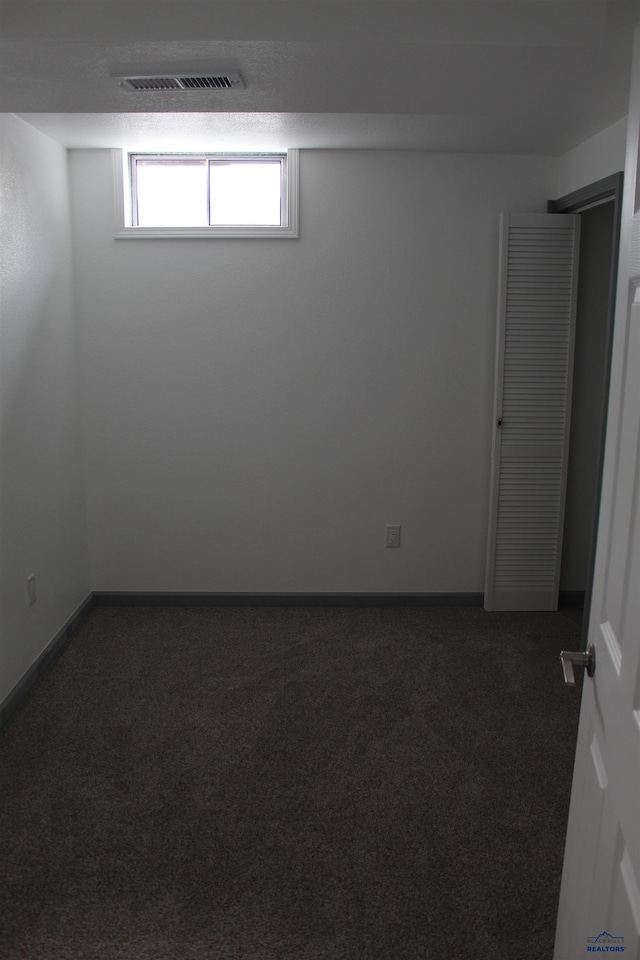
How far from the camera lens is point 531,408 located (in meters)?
3.97

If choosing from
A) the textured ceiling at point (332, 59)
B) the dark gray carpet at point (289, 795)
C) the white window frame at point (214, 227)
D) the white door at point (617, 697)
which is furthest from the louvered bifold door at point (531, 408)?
the white door at point (617, 697)

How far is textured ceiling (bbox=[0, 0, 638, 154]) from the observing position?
204 cm

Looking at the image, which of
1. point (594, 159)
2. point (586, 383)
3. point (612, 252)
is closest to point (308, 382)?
point (586, 383)

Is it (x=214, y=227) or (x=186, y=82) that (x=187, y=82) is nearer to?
(x=186, y=82)

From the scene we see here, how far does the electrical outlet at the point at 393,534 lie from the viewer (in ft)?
13.8

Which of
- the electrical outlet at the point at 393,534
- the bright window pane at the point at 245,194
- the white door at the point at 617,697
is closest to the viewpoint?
the white door at the point at 617,697

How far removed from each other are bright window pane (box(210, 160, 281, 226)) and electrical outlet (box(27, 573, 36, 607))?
201 centimetres

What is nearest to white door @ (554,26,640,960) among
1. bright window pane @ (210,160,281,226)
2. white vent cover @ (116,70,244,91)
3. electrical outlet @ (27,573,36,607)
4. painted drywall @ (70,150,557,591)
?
white vent cover @ (116,70,244,91)

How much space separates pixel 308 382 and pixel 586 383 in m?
1.51

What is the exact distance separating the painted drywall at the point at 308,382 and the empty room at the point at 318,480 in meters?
→ 0.02

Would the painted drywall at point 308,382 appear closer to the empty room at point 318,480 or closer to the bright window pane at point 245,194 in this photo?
the empty room at point 318,480

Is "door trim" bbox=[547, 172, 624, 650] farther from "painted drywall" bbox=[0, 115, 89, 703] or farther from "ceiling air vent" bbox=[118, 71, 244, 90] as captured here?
"painted drywall" bbox=[0, 115, 89, 703]

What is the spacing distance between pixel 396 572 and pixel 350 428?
86 centimetres

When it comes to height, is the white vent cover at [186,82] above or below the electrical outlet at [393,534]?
above
